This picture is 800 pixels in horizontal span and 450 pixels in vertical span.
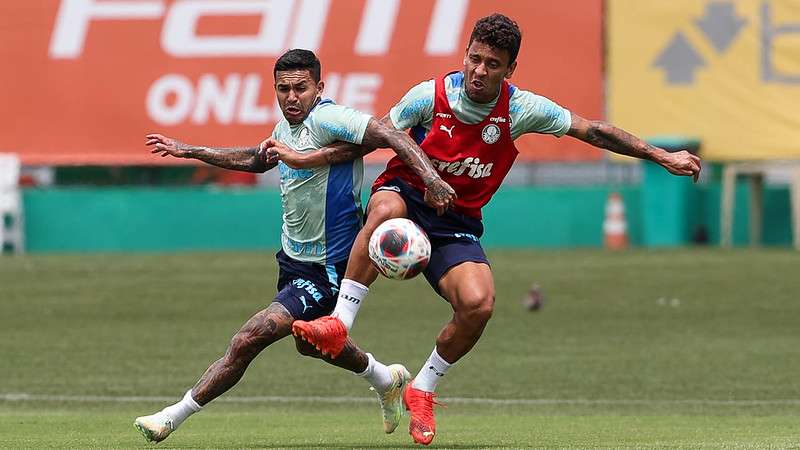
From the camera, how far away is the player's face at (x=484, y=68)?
34.5 feet

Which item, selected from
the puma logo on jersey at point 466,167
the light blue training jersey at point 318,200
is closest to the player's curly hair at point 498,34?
the puma logo on jersey at point 466,167

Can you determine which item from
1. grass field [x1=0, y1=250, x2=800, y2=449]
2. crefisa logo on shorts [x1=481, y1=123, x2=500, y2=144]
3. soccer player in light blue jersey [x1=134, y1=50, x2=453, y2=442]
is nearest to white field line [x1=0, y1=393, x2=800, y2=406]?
grass field [x1=0, y1=250, x2=800, y2=449]

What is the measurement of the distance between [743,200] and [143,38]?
9.60m

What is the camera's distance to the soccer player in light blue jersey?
35.1 ft

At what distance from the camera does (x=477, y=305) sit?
34.7 feet

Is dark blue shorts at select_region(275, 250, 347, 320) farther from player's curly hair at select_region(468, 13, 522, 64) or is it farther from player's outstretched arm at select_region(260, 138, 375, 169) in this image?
player's curly hair at select_region(468, 13, 522, 64)

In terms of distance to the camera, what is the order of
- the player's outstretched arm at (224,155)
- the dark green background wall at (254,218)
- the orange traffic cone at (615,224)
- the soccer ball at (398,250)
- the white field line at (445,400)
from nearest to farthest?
the soccer ball at (398,250), the player's outstretched arm at (224,155), the white field line at (445,400), the orange traffic cone at (615,224), the dark green background wall at (254,218)

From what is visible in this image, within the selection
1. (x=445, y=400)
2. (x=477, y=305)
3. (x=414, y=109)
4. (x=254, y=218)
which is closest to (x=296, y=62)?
(x=414, y=109)

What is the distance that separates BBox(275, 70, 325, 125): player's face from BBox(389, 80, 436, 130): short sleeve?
0.50 metres

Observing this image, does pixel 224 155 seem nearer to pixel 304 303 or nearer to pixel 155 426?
pixel 304 303

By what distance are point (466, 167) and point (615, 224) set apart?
1713cm

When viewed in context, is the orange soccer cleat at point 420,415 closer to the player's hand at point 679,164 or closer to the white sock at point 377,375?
the white sock at point 377,375

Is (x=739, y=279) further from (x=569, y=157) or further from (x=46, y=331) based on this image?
(x=46, y=331)

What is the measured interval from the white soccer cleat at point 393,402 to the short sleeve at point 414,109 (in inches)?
72.5
